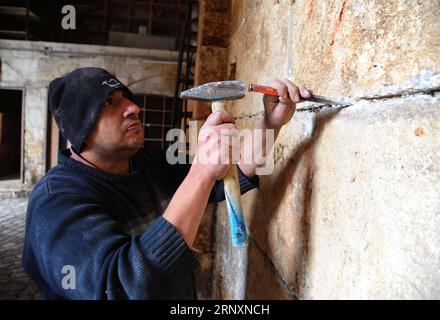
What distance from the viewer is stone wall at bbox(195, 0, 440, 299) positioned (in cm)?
56

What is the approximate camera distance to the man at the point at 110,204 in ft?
3.12

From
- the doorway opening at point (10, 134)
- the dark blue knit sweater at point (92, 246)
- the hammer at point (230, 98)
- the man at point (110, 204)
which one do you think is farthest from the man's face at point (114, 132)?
the doorway opening at point (10, 134)

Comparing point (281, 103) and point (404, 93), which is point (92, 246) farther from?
A: point (404, 93)

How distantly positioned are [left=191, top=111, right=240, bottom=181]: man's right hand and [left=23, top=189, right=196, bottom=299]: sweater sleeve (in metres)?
0.22

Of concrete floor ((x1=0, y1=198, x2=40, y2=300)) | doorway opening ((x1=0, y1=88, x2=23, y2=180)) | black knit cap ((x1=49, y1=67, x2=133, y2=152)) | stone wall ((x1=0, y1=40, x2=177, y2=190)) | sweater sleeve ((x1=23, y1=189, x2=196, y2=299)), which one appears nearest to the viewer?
sweater sleeve ((x1=23, y1=189, x2=196, y2=299))

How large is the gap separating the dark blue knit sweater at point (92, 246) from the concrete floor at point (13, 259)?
3225 mm

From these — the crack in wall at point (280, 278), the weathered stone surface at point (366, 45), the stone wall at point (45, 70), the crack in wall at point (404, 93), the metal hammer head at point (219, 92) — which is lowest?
the crack in wall at point (280, 278)

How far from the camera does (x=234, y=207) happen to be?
1.11 meters

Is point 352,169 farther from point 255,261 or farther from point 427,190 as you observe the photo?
point 255,261

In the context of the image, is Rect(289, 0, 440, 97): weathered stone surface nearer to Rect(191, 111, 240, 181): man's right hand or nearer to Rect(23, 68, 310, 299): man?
Rect(23, 68, 310, 299): man

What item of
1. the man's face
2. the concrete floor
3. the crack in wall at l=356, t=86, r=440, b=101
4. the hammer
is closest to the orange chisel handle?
the hammer

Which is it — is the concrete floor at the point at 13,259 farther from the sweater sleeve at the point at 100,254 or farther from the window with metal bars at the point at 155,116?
the window with metal bars at the point at 155,116

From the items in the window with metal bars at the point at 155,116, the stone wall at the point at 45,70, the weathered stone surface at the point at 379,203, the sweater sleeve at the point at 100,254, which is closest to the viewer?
the weathered stone surface at the point at 379,203

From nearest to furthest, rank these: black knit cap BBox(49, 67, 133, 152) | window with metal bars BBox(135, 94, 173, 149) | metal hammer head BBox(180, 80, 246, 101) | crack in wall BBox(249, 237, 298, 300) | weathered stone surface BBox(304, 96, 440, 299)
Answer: weathered stone surface BBox(304, 96, 440, 299) → metal hammer head BBox(180, 80, 246, 101) → crack in wall BBox(249, 237, 298, 300) → black knit cap BBox(49, 67, 133, 152) → window with metal bars BBox(135, 94, 173, 149)
